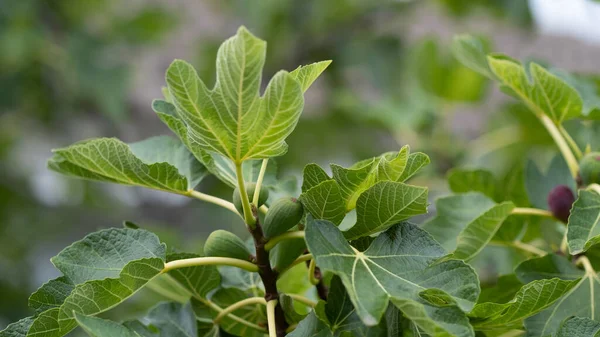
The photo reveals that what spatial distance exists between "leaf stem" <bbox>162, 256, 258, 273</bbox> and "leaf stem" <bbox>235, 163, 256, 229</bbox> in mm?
31

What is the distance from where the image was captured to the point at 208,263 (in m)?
0.53

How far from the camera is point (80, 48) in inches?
78.9

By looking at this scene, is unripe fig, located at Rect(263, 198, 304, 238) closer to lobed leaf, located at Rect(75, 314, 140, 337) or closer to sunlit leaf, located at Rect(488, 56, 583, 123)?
Answer: lobed leaf, located at Rect(75, 314, 140, 337)

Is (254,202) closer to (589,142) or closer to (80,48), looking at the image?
(589,142)

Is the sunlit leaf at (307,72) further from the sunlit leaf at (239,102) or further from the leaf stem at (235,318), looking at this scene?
the leaf stem at (235,318)

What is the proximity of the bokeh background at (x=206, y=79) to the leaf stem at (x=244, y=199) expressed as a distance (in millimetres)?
1089

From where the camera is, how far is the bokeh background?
1.74m

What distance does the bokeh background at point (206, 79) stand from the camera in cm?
174

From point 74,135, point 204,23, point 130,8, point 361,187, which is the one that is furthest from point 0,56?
point 361,187

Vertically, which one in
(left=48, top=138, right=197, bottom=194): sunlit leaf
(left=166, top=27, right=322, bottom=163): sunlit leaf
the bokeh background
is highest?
(left=166, top=27, right=322, bottom=163): sunlit leaf

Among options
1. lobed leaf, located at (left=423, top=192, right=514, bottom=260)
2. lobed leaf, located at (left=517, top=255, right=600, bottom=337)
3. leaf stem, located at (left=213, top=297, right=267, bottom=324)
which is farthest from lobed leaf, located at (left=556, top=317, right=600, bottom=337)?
leaf stem, located at (left=213, top=297, right=267, bottom=324)

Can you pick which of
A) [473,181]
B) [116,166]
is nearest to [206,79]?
[473,181]

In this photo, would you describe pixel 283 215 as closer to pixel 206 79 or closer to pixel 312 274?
pixel 312 274

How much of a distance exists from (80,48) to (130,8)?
0.73 m
